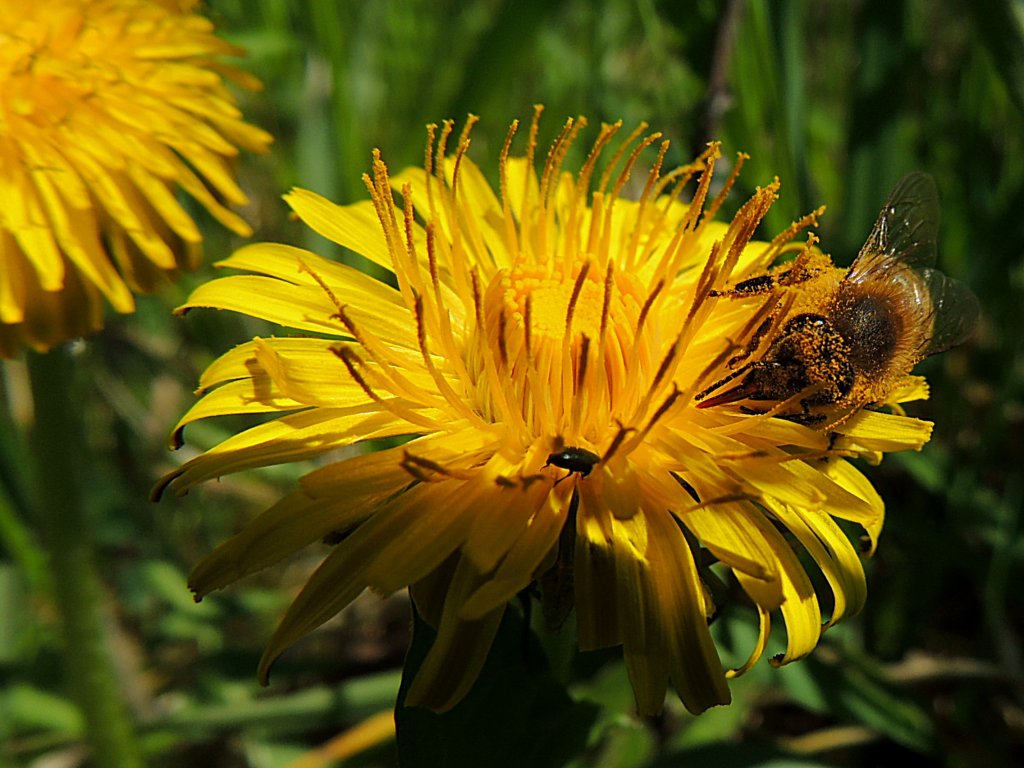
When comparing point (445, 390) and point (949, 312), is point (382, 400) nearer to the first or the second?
point (445, 390)

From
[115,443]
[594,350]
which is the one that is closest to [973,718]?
[594,350]

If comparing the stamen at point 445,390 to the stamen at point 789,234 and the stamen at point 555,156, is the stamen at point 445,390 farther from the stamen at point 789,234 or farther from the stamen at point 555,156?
the stamen at point 789,234

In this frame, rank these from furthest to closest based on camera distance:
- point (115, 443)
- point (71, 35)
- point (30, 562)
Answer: point (115, 443) → point (30, 562) → point (71, 35)

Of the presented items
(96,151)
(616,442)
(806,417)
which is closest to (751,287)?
(806,417)

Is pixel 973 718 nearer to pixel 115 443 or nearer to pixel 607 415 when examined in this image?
pixel 607 415

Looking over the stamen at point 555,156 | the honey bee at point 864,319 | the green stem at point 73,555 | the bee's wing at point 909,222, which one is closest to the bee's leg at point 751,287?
the honey bee at point 864,319
